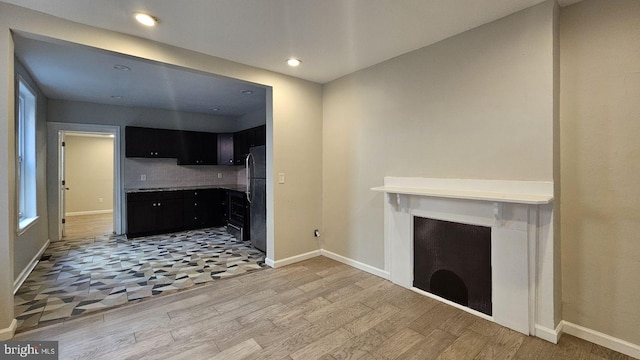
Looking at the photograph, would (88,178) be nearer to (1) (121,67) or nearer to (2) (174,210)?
(2) (174,210)

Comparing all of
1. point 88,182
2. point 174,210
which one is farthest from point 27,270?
point 88,182

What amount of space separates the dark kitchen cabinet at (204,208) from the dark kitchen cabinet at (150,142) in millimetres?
1004

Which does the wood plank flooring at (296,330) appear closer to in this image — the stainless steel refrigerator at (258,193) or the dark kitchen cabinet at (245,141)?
the stainless steel refrigerator at (258,193)

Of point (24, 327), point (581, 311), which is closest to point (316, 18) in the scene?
point (581, 311)

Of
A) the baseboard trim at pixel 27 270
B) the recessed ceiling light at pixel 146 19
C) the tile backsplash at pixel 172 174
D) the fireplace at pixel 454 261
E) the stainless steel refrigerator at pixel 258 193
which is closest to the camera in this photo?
the recessed ceiling light at pixel 146 19

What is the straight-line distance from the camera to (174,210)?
227 inches

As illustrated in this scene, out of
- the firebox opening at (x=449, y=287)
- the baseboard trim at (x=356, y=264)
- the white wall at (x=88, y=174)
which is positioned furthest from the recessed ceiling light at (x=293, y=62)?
the white wall at (x=88, y=174)

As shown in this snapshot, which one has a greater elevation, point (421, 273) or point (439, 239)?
point (439, 239)

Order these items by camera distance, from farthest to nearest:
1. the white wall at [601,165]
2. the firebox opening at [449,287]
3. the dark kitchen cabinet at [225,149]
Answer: the dark kitchen cabinet at [225,149] → the firebox opening at [449,287] → the white wall at [601,165]

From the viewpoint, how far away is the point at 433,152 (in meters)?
2.81

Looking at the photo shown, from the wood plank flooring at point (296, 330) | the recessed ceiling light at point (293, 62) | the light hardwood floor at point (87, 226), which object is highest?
the recessed ceiling light at point (293, 62)

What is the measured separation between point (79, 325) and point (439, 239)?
3.26m

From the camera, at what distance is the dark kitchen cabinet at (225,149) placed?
647 centimetres

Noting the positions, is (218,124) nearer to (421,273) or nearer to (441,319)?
(421,273)
